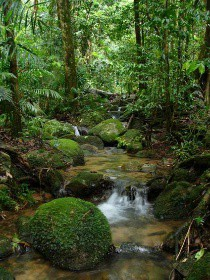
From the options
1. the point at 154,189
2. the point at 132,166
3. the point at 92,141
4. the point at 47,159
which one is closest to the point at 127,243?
the point at 154,189

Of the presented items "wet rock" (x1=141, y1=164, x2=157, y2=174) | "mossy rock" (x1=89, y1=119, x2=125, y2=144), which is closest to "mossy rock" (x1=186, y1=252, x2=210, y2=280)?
"wet rock" (x1=141, y1=164, x2=157, y2=174)

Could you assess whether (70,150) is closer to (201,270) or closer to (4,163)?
(4,163)

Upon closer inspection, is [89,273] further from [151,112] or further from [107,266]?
[151,112]

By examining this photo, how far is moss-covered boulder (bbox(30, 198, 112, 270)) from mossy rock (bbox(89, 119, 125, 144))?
6.60 meters

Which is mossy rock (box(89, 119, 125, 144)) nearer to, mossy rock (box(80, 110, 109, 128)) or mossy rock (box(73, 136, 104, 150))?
mossy rock (box(73, 136, 104, 150))

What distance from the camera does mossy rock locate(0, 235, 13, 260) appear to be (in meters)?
3.64

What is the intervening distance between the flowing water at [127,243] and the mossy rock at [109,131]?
3764 millimetres

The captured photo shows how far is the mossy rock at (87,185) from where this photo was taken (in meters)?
5.55

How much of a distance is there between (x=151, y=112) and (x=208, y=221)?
5.67m

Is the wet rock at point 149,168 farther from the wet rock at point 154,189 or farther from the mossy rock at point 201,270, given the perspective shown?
the mossy rock at point 201,270

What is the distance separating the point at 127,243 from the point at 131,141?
18.8 feet

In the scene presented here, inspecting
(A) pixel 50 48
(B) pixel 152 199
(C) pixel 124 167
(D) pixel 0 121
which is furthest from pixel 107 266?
(A) pixel 50 48

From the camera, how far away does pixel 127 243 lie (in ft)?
13.2

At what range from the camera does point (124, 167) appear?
729 cm
